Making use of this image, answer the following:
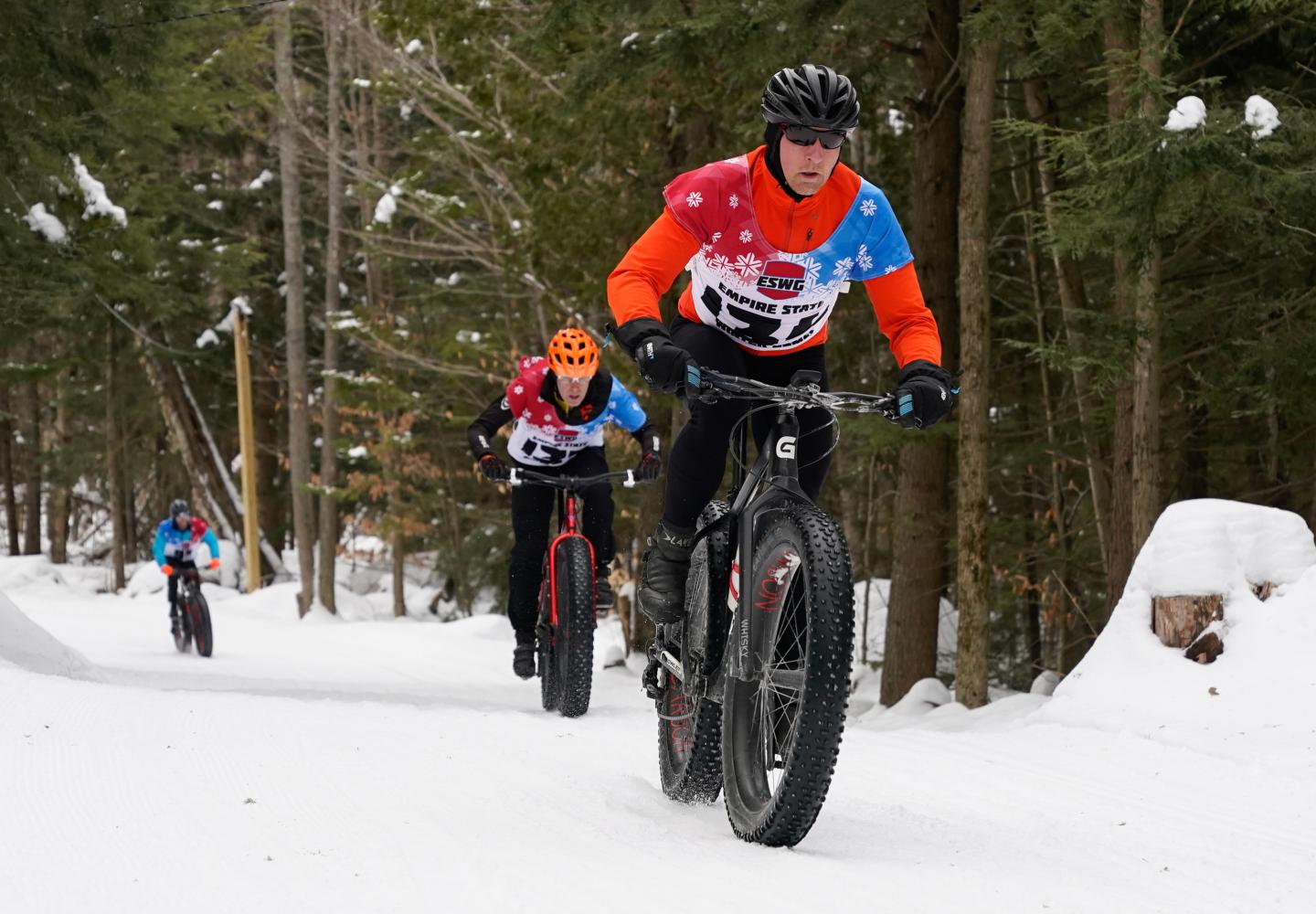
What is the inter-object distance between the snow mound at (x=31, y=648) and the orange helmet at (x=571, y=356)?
4.21 m

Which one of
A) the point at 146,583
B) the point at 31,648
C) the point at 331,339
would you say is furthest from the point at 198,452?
the point at 31,648

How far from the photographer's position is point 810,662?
4.23 metres

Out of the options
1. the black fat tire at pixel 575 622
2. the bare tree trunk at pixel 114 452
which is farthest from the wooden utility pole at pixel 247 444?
the black fat tire at pixel 575 622

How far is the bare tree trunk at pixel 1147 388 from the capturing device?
9.88 m

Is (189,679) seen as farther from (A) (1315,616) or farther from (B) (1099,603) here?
(B) (1099,603)

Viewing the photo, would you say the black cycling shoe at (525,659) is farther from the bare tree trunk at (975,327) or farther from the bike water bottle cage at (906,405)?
the bike water bottle cage at (906,405)

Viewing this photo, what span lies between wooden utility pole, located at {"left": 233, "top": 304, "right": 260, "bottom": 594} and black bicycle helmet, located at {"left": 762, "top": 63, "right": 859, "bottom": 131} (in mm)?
29313

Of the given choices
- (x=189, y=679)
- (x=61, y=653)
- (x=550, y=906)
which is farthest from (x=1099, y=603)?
(x=550, y=906)

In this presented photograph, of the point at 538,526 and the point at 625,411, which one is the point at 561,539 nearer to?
the point at 538,526

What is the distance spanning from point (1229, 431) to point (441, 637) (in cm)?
1058

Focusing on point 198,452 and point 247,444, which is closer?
point 247,444

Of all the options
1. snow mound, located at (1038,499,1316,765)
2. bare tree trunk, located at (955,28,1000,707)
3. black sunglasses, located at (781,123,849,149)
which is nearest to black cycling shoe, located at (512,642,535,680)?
snow mound, located at (1038,499,1316,765)

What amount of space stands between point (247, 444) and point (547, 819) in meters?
29.3

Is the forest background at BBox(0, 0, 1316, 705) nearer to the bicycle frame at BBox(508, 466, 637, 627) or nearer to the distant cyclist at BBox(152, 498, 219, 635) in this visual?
the bicycle frame at BBox(508, 466, 637, 627)
